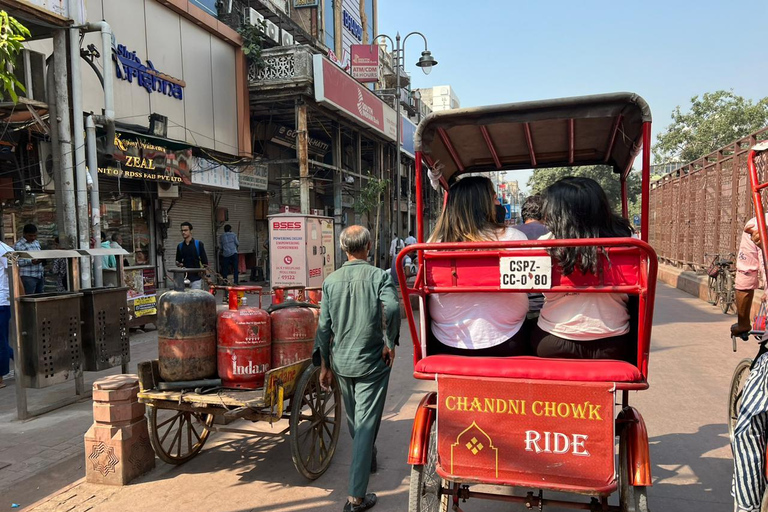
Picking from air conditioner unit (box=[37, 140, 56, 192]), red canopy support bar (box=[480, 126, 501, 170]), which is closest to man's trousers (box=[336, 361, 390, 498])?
red canopy support bar (box=[480, 126, 501, 170])

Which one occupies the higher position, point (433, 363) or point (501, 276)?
point (501, 276)

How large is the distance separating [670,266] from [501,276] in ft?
63.6

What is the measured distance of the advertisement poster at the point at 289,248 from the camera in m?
10.5

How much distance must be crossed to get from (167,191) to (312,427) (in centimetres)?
989

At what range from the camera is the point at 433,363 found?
8.19 ft

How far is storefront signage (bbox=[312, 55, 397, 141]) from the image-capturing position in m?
13.8

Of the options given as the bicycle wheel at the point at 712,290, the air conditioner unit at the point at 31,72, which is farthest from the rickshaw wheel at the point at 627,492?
the bicycle wheel at the point at 712,290

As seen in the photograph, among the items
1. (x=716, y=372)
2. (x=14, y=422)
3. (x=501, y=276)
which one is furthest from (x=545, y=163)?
(x=14, y=422)

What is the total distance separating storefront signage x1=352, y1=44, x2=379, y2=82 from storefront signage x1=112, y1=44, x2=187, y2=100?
6696 millimetres

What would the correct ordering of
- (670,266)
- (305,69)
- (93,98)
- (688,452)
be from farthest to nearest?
1. (670,266)
2. (305,69)
3. (93,98)
4. (688,452)


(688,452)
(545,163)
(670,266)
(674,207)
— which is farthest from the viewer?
(670,266)

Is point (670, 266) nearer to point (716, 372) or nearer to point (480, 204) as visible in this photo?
point (716, 372)

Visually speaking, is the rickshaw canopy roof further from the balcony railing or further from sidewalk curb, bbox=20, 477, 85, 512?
the balcony railing

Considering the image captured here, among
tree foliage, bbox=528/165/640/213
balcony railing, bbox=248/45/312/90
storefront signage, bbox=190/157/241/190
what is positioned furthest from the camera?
tree foliage, bbox=528/165/640/213
